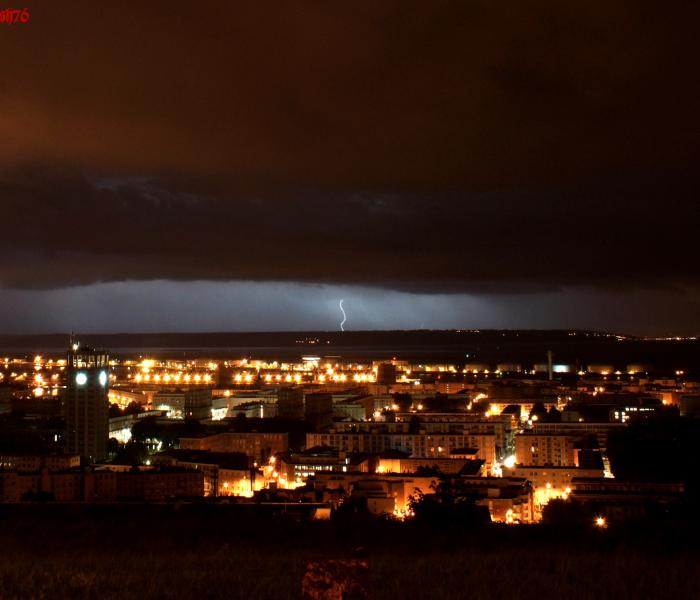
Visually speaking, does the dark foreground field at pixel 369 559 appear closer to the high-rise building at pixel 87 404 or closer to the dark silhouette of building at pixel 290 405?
the high-rise building at pixel 87 404

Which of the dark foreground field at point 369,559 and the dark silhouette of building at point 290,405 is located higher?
the dark foreground field at point 369,559

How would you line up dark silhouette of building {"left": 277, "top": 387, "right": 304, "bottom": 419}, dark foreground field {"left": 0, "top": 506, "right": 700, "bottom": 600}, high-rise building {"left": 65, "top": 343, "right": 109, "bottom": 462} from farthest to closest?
1. dark silhouette of building {"left": 277, "top": 387, "right": 304, "bottom": 419}
2. high-rise building {"left": 65, "top": 343, "right": 109, "bottom": 462}
3. dark foreground field {"left": 0, "top": 506, "right": 700, "bottom": 600}

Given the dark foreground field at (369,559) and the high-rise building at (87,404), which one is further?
the high-rise building at (87,404)

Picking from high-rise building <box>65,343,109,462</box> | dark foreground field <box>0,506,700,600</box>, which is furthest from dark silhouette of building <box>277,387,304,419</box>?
dark foreground field <box>0,506,700,600</box>

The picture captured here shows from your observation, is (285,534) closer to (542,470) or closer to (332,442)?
(542,470)

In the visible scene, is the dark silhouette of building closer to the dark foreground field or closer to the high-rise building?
the high-rise building

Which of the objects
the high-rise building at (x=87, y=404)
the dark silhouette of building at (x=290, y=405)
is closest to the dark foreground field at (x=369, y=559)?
the high-rise building at (x=87, y=404)
